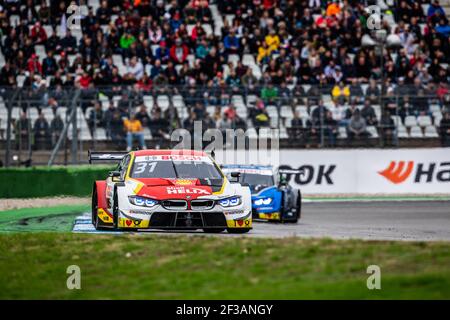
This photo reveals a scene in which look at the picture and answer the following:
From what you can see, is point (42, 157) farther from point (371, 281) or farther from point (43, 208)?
point (371, 281)

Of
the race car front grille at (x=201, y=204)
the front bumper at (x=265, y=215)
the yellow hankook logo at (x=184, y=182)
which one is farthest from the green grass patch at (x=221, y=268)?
the front bumper at (x=265, y=215)

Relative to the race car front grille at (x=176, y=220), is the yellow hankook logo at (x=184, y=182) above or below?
above

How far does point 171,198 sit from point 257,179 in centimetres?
628

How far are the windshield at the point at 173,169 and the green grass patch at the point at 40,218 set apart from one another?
244cm

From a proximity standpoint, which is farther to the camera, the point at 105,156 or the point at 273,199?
the point at 273,199

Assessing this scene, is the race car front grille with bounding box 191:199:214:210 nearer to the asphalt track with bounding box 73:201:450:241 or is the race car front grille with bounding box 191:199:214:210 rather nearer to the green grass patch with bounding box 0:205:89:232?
the asphalt track with bounding box 73:201:450:241

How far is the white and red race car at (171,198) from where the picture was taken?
16203mm

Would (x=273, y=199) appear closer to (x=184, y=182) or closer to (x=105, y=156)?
(x=105, y=156)

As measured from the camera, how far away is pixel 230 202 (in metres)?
16.4

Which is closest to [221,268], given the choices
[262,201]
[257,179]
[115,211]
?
[115,211]

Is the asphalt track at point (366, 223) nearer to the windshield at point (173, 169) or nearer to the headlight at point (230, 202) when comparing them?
the headlight at point (230, 202)

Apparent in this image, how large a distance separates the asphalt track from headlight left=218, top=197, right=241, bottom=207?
454mm

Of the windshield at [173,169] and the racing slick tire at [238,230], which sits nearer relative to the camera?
the racing slick tire at [238,230]

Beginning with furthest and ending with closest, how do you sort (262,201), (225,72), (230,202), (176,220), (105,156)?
(225,72) < (262,201) < (105,156) < (230,202) < (176,220)
